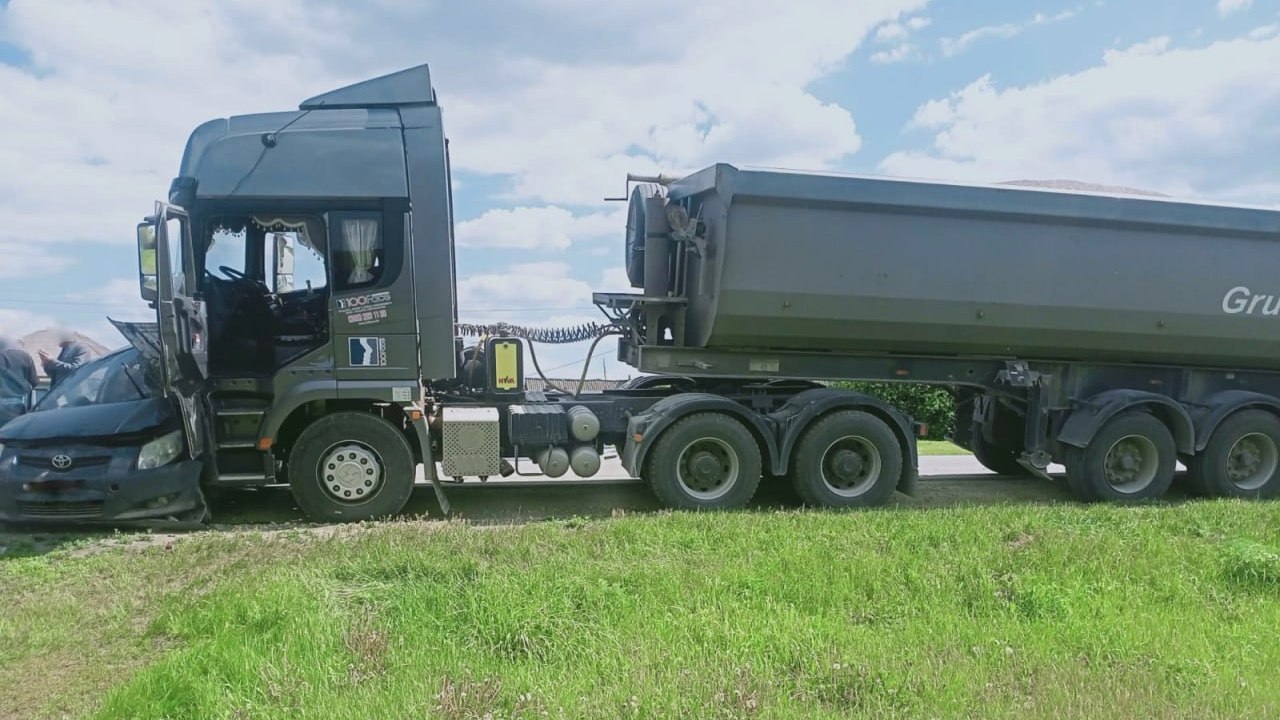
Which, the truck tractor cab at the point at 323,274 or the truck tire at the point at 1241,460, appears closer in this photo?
the truck tractor cab at the point at 323,274

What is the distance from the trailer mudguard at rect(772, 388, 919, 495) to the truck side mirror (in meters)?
5.17

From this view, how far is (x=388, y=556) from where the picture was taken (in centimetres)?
536

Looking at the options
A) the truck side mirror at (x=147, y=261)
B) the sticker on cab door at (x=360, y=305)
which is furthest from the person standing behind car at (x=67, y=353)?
the sticker on cab door at (x=360, y=305)

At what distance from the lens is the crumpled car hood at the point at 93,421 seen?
691 centimetres

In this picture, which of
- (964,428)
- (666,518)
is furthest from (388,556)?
(964,428)

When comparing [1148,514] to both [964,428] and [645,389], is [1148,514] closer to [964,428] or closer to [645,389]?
[964,428]

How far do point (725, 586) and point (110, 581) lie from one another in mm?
3728

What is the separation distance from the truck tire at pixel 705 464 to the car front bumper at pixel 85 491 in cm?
393

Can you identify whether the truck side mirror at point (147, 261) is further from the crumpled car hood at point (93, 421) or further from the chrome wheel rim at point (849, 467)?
the chrome wheel rim at point (849, 467)

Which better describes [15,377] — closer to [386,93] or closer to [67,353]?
[67,353]

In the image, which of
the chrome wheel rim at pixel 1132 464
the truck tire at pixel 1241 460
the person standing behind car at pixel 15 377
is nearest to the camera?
the chrome wheel rim at pixel 1132 464

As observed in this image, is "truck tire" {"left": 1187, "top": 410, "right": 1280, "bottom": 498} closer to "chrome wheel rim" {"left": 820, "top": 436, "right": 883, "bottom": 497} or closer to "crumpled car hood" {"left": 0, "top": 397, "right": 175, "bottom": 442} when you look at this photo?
"chrome wheel rim" {"left": 820, "top": 436, "right": 883, "bottom": 497}

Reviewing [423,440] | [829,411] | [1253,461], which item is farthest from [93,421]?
[1253,461]

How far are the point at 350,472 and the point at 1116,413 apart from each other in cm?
712
